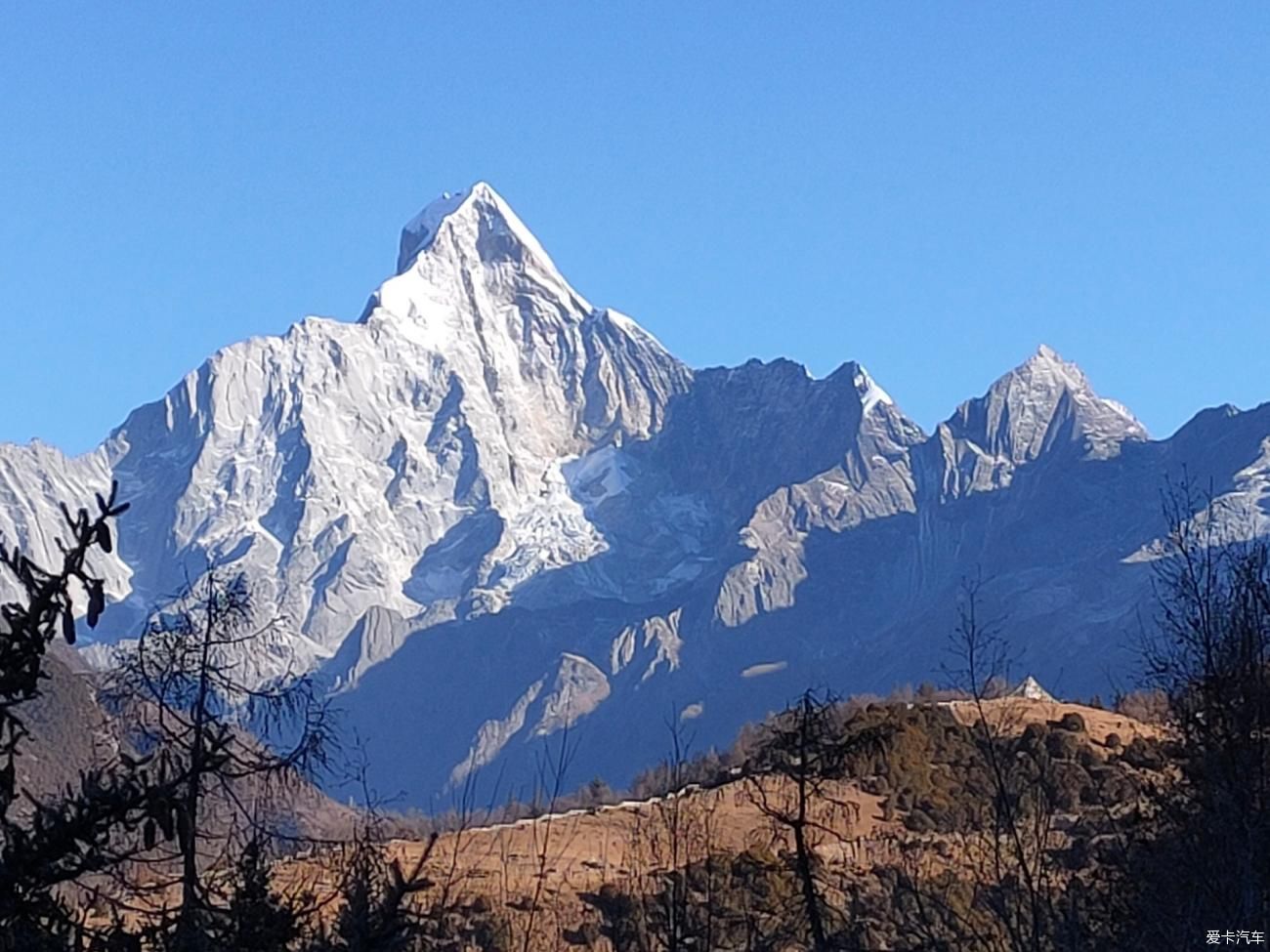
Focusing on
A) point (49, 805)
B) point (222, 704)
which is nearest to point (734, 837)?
point (222, 704)

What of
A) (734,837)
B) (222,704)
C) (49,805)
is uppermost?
(734,837)

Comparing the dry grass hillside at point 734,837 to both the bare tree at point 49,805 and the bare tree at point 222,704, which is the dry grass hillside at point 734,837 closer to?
the bare tree at point 222,704

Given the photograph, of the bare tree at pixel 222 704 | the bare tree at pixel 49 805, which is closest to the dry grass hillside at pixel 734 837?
the bare tree at pixel 222 704

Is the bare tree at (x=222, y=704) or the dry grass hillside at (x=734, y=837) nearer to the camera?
the bare tree at (x=222, y=704)

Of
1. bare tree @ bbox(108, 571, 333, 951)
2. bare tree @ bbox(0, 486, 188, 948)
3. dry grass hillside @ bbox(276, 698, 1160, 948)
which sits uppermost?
dry grass hillside @ bbox(276, 698, 1160, 948)

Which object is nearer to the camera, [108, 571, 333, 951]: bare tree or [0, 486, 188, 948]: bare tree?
[0, 486, 188, 948]: bare tree

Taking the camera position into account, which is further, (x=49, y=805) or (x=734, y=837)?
(x=734, y=837)

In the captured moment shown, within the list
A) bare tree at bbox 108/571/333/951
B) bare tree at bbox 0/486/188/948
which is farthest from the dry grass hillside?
bare tree at bbox 0/486/188/948

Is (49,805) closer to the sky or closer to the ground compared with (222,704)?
closer to the ground

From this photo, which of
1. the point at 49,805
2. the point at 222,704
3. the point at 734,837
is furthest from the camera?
the point at 734,837

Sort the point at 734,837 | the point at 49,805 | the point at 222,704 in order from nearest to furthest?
the point at 49,805 → the point at 222,704 → the point at 734,837

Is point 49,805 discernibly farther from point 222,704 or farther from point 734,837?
point 734,837

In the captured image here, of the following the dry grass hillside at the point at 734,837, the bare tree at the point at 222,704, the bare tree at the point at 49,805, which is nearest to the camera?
the bare tree at the point at 49,805

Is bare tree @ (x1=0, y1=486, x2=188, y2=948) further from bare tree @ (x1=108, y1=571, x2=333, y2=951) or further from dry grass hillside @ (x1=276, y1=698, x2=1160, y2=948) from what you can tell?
dry grass hillside @ (x1=276, y1=698, x2=1160, y2=948)
